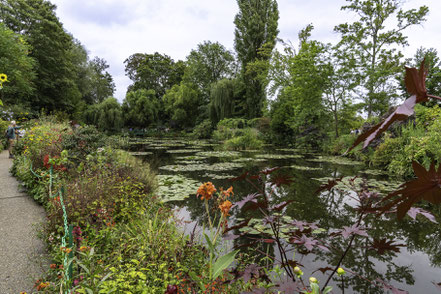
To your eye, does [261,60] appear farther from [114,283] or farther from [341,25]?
[114,283]

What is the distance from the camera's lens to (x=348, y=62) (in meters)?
12.7

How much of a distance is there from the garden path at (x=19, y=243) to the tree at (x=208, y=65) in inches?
970

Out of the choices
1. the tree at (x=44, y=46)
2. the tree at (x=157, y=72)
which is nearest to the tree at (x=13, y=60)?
the tree at (x=44, y=46)

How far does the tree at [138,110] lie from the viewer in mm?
26844

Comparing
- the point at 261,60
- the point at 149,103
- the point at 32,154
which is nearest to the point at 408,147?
the point at 32,154

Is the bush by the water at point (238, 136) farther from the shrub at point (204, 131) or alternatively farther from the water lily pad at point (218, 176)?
the water lily pad at point (218, 176)

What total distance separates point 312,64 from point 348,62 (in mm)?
1836

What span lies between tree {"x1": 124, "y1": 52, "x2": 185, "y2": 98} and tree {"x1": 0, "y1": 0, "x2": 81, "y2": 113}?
483 inches

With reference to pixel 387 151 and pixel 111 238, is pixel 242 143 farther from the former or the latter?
pixel 111 238

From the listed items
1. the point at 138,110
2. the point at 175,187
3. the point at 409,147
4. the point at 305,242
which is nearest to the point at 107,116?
the point at 138,110

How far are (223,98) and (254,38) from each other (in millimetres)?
6095

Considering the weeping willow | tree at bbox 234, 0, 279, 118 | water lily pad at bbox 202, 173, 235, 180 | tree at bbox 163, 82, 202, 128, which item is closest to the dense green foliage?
tree at bbox 163, 82, 202, 128

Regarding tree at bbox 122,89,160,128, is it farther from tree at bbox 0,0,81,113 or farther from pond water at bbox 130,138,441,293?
pond water at bbox 130,138,441,293

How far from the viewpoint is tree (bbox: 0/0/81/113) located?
1873 cm
